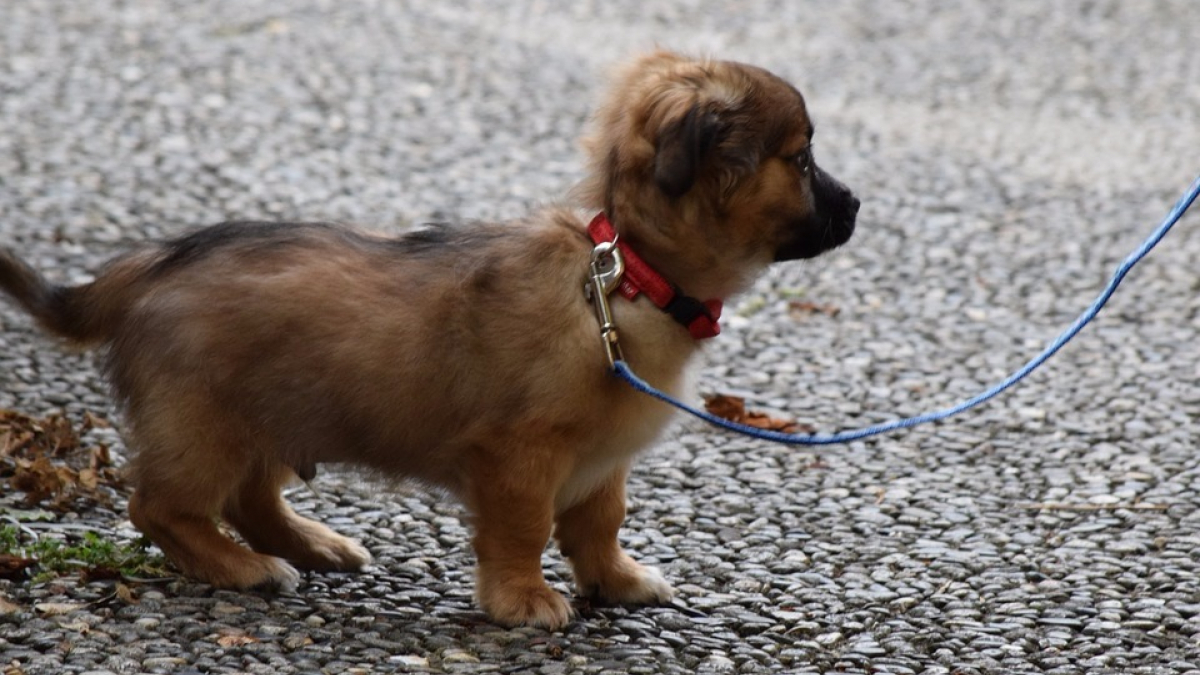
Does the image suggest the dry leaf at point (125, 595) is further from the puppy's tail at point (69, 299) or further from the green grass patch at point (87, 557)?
the puppy's tail at point (69, 299)

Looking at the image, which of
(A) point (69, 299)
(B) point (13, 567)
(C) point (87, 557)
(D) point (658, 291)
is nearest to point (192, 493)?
(C) point (87, 557)

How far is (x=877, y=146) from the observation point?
32.8 ft

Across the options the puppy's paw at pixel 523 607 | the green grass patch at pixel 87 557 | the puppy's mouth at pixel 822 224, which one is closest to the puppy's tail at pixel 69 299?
the green grass patch at pixel 87 557

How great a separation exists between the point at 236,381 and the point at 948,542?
224 cm

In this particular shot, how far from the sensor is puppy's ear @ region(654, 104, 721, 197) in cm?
379

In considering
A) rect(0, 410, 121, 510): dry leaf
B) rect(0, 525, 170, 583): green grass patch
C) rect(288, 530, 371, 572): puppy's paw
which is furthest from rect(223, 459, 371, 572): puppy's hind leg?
rect(0, 410, 121, 510): dry leaf

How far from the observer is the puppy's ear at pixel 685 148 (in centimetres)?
379

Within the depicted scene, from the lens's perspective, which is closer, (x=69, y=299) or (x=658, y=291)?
(x=658, y=291)

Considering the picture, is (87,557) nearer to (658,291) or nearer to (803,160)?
(658,291)

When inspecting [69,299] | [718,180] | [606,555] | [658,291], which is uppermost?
[718,180]

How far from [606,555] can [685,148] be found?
3.88 ft

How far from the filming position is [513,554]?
13.2ft

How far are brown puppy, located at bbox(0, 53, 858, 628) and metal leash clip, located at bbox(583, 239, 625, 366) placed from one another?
0.03 meters

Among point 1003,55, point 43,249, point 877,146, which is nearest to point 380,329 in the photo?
point 43,249
